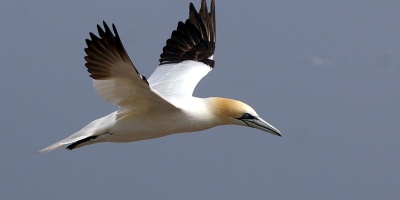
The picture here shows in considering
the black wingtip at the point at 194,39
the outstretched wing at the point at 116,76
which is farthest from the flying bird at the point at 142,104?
the black wingtip at the point at 194,39

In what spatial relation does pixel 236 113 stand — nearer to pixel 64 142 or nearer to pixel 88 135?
pixel 88 135

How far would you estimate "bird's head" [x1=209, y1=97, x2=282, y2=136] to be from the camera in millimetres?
10188

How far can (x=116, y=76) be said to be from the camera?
9383 mm

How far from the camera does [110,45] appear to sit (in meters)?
9.12

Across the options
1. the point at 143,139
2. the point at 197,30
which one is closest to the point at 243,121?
the point at 143,139

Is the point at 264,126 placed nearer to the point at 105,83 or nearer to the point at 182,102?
the point at 182,102

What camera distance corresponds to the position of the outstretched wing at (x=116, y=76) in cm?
911

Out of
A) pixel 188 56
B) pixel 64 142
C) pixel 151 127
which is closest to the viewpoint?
pixel 151 127

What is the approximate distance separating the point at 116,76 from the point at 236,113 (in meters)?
1.50

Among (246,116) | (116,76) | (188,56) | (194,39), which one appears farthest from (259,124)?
(194,39)

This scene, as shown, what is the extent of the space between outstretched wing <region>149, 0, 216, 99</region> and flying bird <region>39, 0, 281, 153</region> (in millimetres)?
14

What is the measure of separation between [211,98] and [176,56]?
2.17 meters

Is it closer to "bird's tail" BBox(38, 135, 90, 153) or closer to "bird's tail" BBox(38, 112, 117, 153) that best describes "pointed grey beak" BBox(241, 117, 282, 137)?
"bird's tail" BBox(38, 112, 117, 153)

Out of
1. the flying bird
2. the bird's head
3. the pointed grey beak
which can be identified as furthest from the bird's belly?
the pointed grey beak
